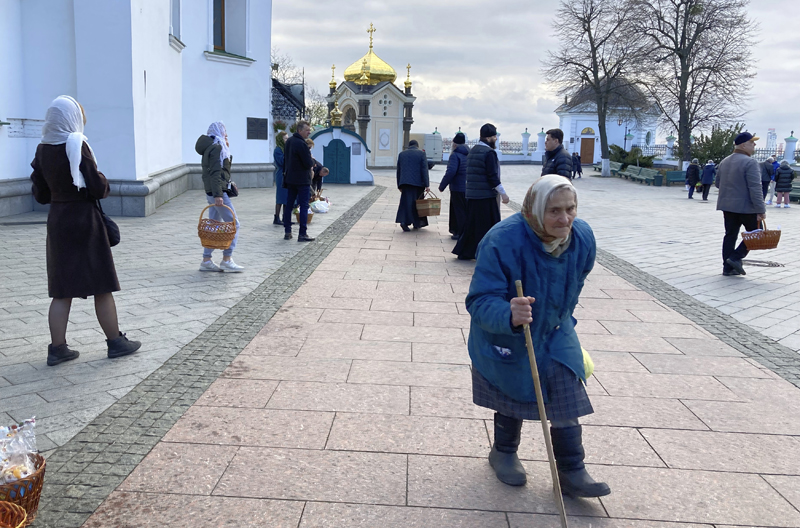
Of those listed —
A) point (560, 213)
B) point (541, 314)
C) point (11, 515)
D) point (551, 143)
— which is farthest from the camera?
point (551, 143)

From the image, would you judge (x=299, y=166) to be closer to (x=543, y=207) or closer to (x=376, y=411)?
(x=376, y=411)

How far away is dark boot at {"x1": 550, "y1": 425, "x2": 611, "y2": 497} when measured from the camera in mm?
3107

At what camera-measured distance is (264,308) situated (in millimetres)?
6641

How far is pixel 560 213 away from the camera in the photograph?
283 centimetres

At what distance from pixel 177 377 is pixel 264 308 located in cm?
202

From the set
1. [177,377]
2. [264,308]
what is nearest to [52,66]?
[264,308]

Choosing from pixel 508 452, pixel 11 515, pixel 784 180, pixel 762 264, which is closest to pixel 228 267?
pixel 508 452

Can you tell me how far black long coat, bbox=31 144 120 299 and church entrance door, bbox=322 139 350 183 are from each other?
2109 cm

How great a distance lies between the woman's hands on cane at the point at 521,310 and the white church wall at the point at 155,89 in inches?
469

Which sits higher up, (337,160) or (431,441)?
(337,160)

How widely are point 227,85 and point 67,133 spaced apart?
17361mm

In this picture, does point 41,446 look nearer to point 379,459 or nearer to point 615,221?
point 379,459

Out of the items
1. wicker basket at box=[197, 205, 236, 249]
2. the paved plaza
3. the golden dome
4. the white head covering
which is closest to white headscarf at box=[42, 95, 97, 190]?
the paved plaza

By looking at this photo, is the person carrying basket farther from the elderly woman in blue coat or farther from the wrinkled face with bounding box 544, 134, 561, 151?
the elderly woman in blue coat
